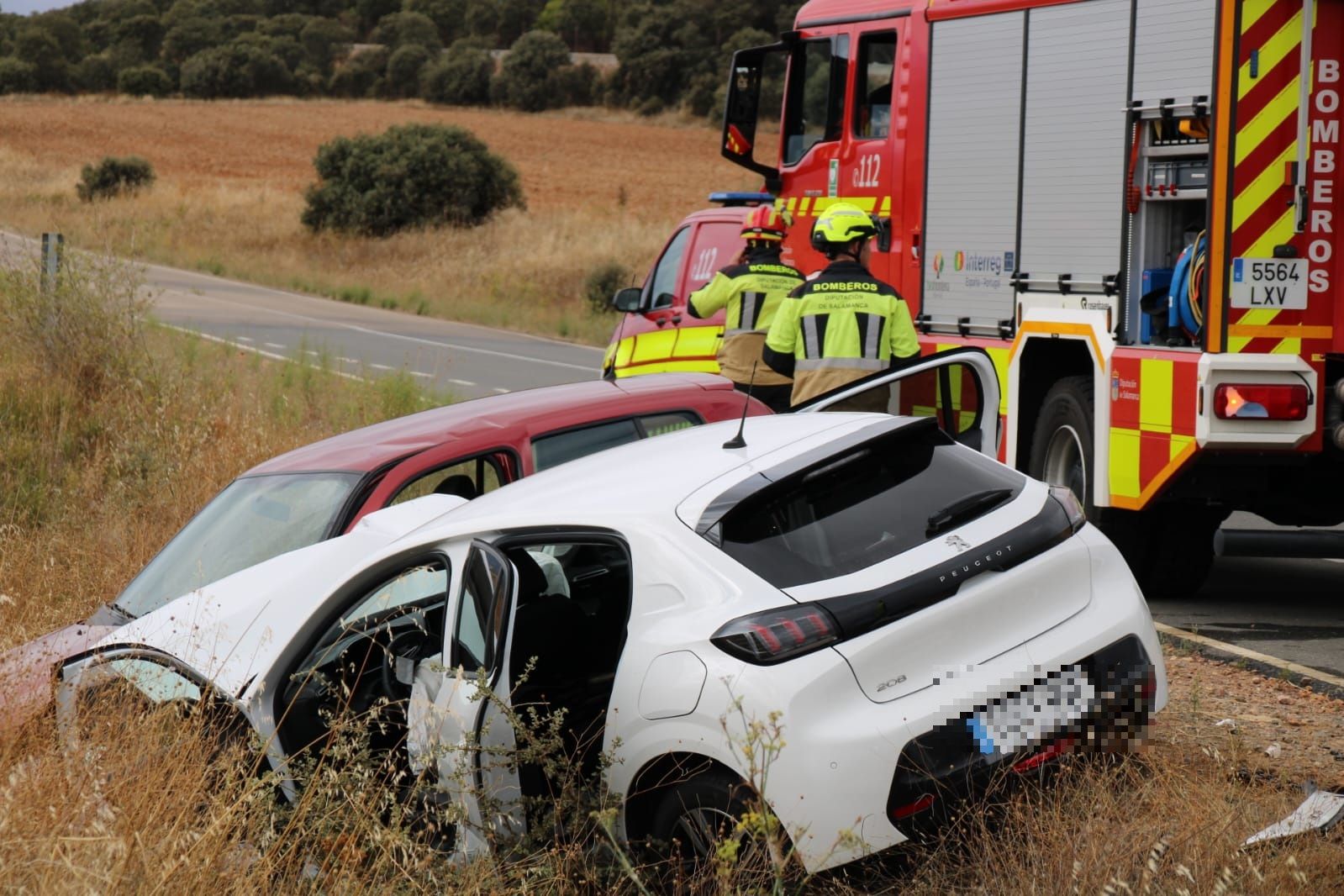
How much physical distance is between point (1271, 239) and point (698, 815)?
424 centimetres

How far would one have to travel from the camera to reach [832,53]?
34.1ft

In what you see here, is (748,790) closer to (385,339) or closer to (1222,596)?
(1222,596)

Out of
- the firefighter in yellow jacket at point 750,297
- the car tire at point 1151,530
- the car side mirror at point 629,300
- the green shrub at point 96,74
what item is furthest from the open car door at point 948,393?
→ the green shrub at point 96,74

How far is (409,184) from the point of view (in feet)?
125

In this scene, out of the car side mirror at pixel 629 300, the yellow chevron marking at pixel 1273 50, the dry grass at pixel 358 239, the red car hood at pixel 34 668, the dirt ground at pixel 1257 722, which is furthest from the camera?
the dry grass at pixel 358 239

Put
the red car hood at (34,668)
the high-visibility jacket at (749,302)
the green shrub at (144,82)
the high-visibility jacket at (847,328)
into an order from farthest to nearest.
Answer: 1. the green shrub at (144,82)
2. the high-visibility jacket at (749,302)
3. the high-visibility jacket at (847,328)
4. the red car hood at (34,668)

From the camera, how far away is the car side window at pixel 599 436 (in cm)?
613

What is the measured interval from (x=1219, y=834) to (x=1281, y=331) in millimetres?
3451

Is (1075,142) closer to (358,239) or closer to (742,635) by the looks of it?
(742,635)

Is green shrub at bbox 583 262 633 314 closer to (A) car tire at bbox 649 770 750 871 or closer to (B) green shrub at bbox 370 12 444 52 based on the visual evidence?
(A) car tire at bbox 649 770 750 871

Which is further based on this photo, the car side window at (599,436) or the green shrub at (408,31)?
the green shrub at (408,31)

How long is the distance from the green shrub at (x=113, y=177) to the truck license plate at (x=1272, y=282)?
1788 inches

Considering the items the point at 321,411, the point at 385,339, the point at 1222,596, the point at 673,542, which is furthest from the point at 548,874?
the point at 385,339

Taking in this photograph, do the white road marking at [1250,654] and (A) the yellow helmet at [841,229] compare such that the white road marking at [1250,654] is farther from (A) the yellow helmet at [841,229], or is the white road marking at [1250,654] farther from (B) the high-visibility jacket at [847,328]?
(A) the yellow helmet at [841,229]
